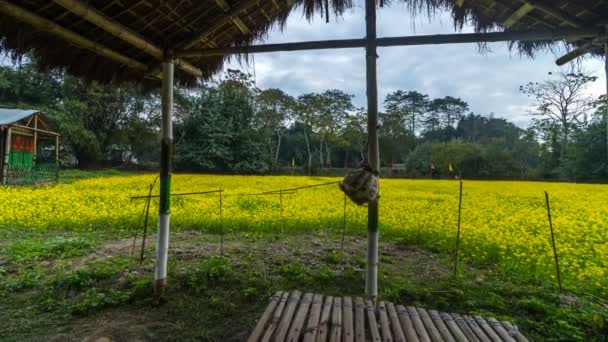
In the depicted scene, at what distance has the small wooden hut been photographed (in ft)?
40.2

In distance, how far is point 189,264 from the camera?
390 cm

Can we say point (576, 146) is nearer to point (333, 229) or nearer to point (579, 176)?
point (579, 176)

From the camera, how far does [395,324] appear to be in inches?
67.6

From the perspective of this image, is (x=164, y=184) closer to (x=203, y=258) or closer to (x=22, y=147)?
(x=203, y=258)

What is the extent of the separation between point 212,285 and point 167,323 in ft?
2.40

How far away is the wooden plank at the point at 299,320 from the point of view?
5.16 ft

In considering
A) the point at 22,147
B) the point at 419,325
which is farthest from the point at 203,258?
the point at 22,147

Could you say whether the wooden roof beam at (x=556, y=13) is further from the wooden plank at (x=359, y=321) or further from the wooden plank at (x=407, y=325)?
the wooden plank at (x=359, y=321)

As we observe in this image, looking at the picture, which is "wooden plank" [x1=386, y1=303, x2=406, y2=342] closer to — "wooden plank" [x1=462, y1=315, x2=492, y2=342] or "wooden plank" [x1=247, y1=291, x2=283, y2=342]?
"wooden plank" [x1=462, y1=315, x2=492, y2=342]

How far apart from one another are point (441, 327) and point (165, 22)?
3.11 metres

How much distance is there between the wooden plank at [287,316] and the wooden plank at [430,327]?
747 millimetres

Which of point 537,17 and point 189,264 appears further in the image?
point 189,264

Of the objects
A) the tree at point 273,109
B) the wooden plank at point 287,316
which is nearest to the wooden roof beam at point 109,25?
the wooden plank at point 287,316

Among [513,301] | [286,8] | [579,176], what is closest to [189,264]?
[286,8]
